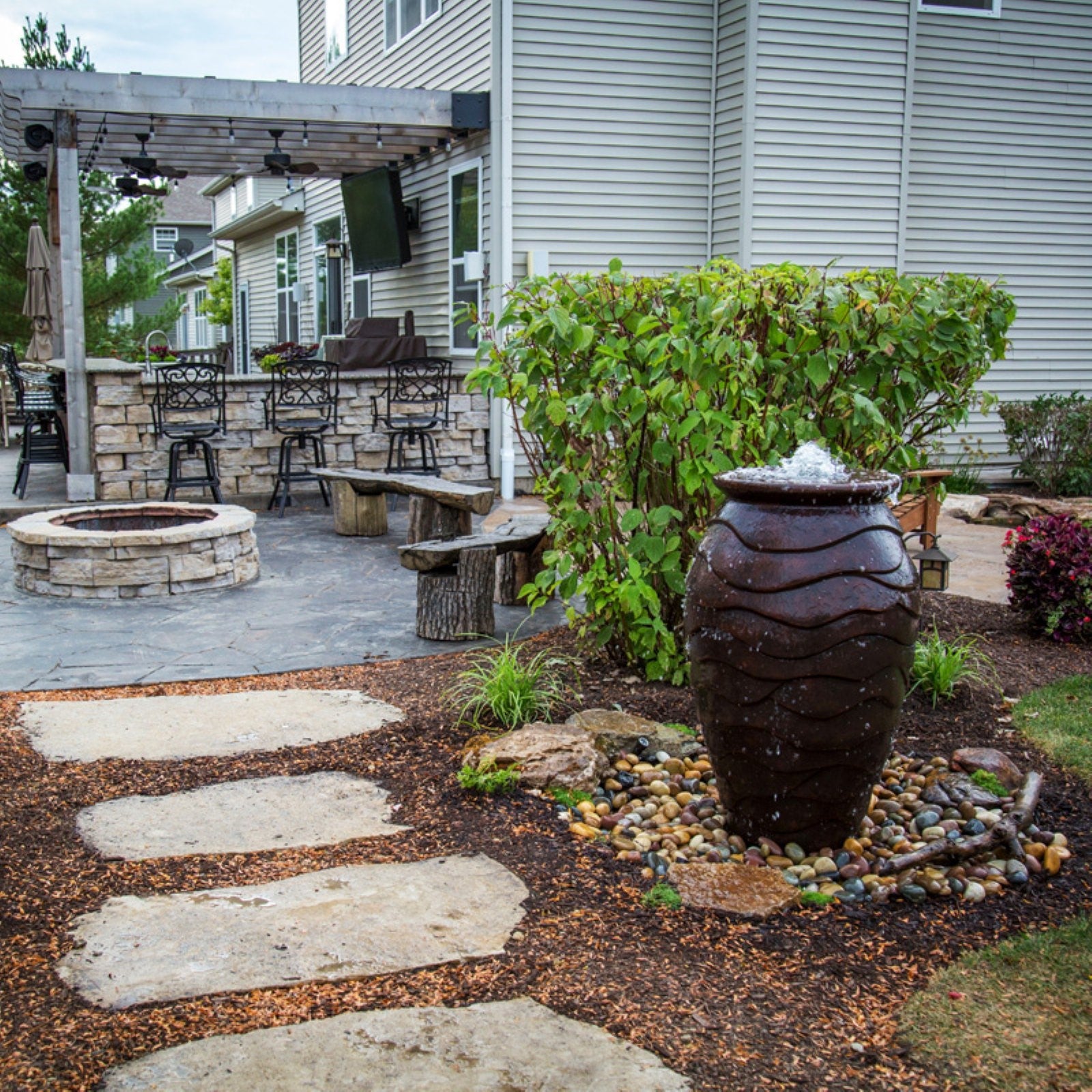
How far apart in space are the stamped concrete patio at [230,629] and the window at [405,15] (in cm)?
729

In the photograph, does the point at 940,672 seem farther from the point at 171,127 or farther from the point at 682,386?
the point at 171,127

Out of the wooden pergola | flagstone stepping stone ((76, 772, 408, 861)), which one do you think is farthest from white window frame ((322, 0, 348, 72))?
flagstone stepping stone ((76, 772, 408, 861))

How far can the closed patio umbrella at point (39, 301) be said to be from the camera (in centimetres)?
1112

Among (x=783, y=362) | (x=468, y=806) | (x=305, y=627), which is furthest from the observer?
(x=305, y=627)

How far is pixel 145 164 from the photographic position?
11867 mm

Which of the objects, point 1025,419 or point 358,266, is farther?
point 358,266

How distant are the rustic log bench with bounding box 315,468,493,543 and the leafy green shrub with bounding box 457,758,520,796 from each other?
10.6 feet

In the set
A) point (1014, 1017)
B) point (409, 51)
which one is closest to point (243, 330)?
point (409, 51)

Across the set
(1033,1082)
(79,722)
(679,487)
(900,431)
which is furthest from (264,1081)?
(900,431)

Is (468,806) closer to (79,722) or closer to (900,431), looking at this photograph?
(79,722)

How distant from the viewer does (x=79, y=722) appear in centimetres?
450

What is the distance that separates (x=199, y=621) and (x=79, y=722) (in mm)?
1850

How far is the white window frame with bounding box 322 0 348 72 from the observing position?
15.7 meters

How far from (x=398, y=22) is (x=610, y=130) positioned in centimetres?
434
